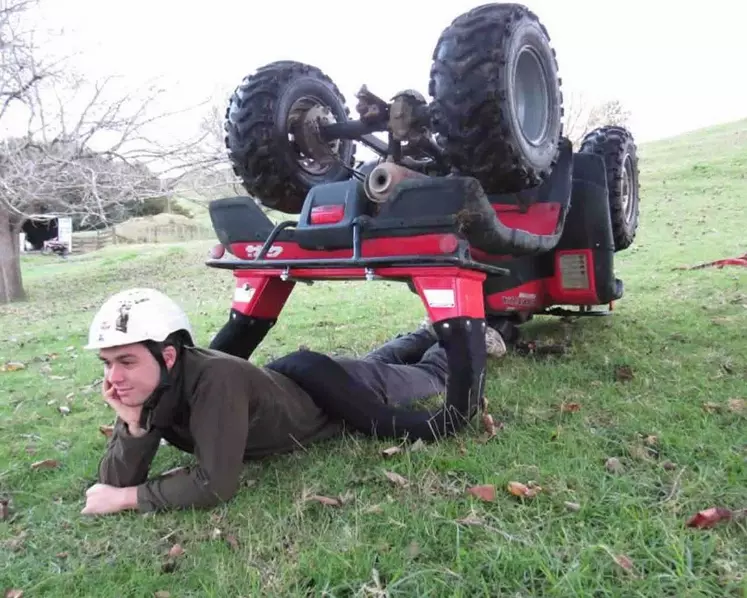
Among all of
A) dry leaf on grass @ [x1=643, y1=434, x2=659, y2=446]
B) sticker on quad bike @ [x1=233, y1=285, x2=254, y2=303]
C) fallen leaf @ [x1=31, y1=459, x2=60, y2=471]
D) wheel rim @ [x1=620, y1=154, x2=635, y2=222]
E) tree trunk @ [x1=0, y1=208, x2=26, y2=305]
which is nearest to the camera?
dry leaf on grass @ [x1=643, y1=434, x2=659, y2=446]

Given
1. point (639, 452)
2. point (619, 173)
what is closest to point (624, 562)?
point (639, 452)

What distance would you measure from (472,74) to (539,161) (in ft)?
2.22

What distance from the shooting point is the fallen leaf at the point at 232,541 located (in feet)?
7.96

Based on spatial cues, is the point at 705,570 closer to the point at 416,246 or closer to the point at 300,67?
the point at 416,246

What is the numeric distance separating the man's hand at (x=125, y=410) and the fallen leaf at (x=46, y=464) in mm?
859

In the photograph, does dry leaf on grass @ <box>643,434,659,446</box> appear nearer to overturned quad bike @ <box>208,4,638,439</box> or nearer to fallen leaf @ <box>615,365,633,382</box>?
overturned quad bike @ <box>208,4,638,439</box>

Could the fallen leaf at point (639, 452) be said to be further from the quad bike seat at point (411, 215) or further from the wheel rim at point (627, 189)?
the wheel rim at point (627, 189)

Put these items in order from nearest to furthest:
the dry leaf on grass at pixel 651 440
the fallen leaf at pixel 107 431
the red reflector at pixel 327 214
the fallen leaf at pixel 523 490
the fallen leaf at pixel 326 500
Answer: the fallen leaf at pixel 523 490, the fallen leaf at pixel 326 500, the dry leaf on grass at pixel 651 440, the red reflector at pixel 327 214, the fallen leaf at pixel 107 431

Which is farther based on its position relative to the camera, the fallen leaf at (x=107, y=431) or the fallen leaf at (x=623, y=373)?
the fallen leaf at (x=623, y=373)

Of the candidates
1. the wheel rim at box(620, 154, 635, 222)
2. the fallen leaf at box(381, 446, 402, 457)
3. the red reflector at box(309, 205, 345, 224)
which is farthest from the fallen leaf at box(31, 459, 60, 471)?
the wheel rim at box(620, 154, 635, 222)

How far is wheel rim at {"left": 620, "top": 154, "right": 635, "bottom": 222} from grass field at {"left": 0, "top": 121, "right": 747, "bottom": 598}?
98cm

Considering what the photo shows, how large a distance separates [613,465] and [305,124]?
286 cm

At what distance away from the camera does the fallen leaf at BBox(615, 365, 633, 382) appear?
4.12 m

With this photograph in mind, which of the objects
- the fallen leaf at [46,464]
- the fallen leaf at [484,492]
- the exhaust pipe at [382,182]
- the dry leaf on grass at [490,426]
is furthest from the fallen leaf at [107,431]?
the fallen leaf at [484,492]
